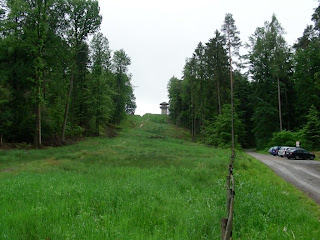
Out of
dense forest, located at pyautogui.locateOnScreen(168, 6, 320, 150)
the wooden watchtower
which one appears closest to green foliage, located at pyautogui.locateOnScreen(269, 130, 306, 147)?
dense forest, located at pyautogui.locateOnScreen(168, 6, 320, 150)

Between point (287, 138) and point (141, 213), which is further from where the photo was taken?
point (287, 138)

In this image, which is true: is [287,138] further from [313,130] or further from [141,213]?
[141,213]

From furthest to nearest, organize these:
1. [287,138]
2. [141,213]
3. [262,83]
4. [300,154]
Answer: [262,83]
[287,138]
[300,154]
[141,213]

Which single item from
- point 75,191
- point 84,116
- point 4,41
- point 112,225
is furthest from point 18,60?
point 112,225

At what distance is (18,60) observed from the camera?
30.4 meters

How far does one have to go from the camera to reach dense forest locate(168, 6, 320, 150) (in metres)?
40.7

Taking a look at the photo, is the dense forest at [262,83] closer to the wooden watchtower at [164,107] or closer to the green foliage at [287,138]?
the green foliage at [287,138]

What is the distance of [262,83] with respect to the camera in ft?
169

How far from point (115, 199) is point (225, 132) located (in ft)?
110

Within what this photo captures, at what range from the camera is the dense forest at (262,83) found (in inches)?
1601

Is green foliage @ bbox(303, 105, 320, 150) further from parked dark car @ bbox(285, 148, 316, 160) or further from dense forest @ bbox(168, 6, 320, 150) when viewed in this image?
parked dark car @ bbox(285, 148, 316, 160)

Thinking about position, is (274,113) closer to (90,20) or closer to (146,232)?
(90,20)

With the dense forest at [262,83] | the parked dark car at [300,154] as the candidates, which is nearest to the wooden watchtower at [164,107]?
the dense forest at [262,83]

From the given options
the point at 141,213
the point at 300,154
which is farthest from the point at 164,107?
the point at 141,213
